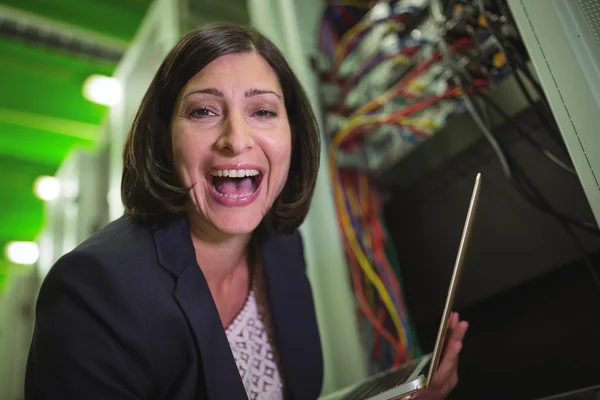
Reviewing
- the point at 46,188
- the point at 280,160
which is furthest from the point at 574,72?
the point at 46,188

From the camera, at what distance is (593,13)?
0.62 meters

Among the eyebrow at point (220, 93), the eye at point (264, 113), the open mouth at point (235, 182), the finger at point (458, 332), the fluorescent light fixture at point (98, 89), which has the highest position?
the fluorescent light fixture at point (98, 89)

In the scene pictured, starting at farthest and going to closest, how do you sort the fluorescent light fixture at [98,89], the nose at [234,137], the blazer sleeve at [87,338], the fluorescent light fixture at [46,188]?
the fluorescent light fixture at [46,188] → the fluorescent light fixture at [98,89] → the nose at [234,137] → the blazer sleeve at [87,338]

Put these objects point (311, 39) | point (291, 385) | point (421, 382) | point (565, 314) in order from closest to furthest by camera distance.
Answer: point (421, 382), point (291, 385), point (565, 314), point (311, 39)

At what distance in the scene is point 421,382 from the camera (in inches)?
22.0

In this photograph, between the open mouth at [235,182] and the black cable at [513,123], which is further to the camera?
the black cable at [513,123]

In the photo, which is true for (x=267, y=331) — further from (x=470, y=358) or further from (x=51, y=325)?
(x=470, y=358)

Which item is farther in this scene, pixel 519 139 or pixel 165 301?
pixel 519 139

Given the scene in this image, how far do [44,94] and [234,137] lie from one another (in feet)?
7.66

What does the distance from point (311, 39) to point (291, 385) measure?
3.85ft

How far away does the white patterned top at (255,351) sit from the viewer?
2.75ft

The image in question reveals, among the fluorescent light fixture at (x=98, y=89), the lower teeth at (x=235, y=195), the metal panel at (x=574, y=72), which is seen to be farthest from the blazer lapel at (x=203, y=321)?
the fluorescent light fixture at (x=98, y=89)

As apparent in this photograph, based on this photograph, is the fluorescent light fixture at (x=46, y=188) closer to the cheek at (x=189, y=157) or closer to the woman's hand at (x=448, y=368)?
the cheek at (x=189, y=157)

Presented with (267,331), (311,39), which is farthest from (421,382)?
(311,39)
